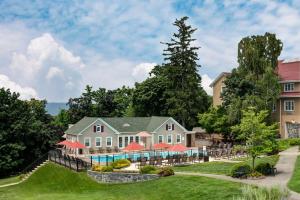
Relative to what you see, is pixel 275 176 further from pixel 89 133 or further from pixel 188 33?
pixel 188 33

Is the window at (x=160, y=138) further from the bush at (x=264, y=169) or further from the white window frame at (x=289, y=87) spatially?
the bush at (x=264, y=169)

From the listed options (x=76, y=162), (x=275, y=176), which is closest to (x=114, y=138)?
(x=76, y=162)

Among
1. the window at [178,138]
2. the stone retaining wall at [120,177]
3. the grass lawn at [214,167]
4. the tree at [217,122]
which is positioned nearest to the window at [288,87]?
the tree at [217,122]

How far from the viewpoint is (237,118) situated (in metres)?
55.8

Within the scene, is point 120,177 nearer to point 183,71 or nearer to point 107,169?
point 107,169

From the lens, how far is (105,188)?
112ft

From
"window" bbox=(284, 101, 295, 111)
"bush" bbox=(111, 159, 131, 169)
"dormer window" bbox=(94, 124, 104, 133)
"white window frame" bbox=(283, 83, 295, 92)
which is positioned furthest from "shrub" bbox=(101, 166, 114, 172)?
"white window frame" bbox=(283, 83, 295, 92)

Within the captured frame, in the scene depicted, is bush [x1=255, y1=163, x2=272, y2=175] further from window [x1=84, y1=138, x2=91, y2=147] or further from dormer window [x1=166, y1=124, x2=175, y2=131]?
dormer window [x1=166, y1=124, x2=175, y2=131]

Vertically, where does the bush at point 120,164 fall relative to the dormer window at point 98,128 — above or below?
below

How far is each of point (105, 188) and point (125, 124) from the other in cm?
2621

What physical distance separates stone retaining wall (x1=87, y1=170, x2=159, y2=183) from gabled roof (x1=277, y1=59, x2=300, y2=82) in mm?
35231

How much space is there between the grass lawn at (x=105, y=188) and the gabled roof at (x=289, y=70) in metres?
35.8

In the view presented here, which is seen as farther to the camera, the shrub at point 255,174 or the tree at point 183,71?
the tree at point 183,71

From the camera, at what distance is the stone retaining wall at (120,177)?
33.7 meters
